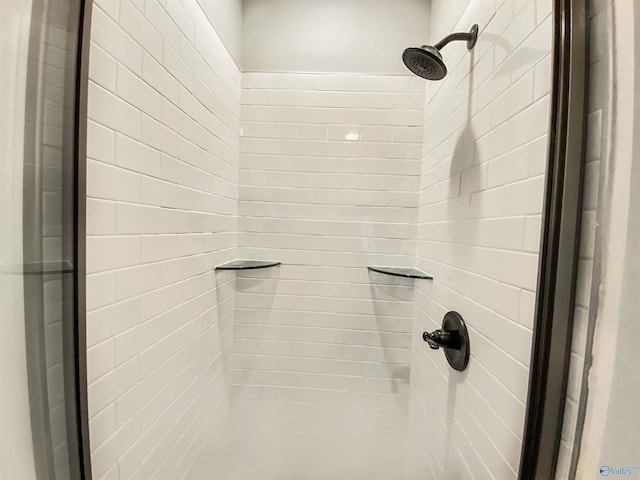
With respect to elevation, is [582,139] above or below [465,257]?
above

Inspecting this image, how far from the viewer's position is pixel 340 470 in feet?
5.15

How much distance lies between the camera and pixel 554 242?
0.56m

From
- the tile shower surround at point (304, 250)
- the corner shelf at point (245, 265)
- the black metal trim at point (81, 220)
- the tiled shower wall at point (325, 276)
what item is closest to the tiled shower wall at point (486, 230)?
the tile shower surround at point (304, 250)

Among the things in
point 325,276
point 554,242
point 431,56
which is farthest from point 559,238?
point 325,276

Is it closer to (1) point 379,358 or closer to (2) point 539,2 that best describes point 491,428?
(1) point 379,358

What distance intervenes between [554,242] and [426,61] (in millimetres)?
723

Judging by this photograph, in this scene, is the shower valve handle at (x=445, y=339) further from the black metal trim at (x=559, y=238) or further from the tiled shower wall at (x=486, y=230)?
the black metal trim at (x=559, y=238)

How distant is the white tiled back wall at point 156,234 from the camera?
2.21 feet

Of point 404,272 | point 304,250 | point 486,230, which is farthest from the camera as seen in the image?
point 304,250

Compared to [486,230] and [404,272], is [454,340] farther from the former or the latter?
[404,272]

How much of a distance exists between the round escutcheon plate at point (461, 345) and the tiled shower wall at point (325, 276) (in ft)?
1.49

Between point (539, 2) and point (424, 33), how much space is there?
0.91 meters

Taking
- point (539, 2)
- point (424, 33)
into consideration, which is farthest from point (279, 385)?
point (424, 33)

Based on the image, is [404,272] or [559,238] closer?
[559,238]
